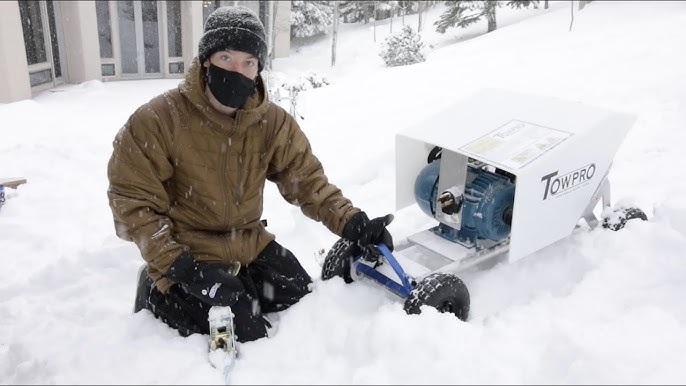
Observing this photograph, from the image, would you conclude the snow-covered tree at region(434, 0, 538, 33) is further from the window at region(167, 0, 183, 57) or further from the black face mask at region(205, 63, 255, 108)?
the black face mask at region(205, 63, 255, 108)

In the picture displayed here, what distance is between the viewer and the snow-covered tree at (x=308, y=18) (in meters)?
24.1

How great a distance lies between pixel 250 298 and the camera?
2.74m

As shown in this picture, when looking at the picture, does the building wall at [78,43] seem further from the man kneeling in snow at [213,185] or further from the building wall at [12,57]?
the man kneeling in snow at [213,185]

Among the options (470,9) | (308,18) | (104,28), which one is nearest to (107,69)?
(104,28)

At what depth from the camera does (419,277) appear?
9.95 ft

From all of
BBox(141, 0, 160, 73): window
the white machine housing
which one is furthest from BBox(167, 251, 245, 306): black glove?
BBox(141, 0, 160, 73): window

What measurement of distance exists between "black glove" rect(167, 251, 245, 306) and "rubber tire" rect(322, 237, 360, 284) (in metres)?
0.79

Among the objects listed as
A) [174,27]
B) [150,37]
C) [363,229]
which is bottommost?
[150,37]

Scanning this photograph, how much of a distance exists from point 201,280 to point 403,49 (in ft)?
54.4

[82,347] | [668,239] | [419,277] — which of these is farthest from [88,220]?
[668,239]

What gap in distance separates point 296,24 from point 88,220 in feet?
68.4

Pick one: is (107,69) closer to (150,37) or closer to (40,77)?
(150,37)

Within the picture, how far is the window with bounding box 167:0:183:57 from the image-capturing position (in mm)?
15453

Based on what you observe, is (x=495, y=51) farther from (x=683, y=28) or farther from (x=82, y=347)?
(x=82, y=347)
